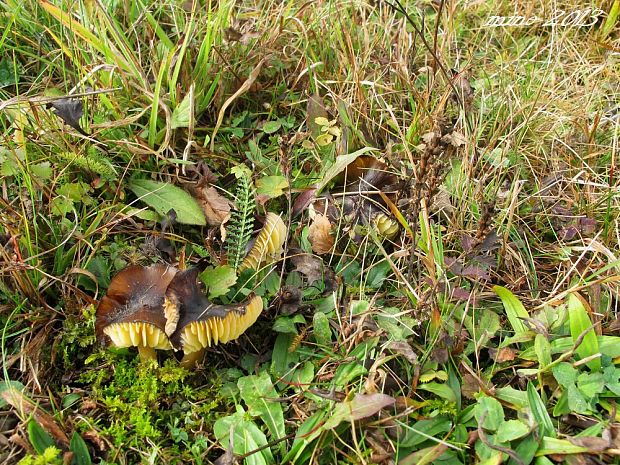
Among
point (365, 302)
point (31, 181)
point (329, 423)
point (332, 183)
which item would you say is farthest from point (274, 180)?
point (329, 423)

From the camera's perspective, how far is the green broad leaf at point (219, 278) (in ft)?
6.29

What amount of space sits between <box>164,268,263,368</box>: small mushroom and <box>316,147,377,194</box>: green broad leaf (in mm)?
708

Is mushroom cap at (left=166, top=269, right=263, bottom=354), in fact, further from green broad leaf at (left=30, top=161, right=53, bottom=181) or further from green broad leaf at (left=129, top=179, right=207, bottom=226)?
green broad leaf at (left=30, top=161, right=53, bottom=181)

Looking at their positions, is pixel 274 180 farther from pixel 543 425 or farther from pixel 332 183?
pixel 543 425

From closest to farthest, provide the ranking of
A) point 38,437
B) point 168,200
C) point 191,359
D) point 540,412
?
point 38,437
point 540,412
point 191,359
point 168,200

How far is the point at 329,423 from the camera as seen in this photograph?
5.37 feet

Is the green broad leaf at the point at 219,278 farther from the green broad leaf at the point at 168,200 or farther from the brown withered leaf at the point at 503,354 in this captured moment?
the brown withered leaf at the point at 503,354

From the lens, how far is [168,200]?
2246mm

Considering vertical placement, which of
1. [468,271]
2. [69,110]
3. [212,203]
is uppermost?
[69,110]

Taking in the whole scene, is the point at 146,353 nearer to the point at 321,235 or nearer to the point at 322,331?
the point at 322,331

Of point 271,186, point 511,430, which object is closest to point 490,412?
point 511,430

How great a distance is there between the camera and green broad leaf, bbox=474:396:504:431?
1.70m

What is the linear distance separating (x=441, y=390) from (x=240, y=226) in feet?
2.77

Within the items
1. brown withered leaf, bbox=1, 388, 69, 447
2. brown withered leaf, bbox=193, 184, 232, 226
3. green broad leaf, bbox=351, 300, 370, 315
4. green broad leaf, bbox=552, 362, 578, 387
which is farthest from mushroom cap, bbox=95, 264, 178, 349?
green broad leaf, bbox=552, 362, 578, 387
